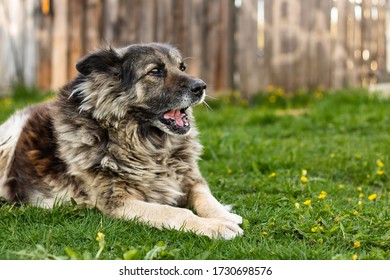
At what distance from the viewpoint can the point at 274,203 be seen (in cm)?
522

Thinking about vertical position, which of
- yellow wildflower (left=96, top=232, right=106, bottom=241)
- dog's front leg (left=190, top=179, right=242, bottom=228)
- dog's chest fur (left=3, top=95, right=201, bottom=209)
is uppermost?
dog's chest fur (left=3, top=95, right=201, bottom=209)

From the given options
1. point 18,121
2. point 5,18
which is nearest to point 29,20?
point 5,18

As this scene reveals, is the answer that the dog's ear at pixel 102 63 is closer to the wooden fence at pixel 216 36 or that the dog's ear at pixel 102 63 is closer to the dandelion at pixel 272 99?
the wooden fence at pixel 216 36

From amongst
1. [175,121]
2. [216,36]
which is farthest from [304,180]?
[216,36]

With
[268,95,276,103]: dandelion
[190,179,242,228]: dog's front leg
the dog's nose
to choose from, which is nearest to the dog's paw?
[190,179,242,228]: dog's front leg

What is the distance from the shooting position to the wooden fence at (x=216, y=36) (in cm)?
1044

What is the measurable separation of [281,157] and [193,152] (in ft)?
5.47

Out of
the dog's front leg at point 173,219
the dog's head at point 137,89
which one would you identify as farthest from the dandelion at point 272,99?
the dog's front leg at point 173,219

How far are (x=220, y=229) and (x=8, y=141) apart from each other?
2319 millimetres

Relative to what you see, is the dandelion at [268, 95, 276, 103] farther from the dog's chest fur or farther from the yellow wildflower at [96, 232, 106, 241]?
the yellow wildflower at [96, 232, 106, 241]

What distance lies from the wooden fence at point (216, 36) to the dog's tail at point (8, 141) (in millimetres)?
4018

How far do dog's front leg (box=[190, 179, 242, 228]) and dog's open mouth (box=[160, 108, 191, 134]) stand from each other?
462 millimetres

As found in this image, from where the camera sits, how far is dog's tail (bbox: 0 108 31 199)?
5.66 meters

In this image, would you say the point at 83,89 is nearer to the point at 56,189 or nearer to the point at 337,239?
the point at 56,189
